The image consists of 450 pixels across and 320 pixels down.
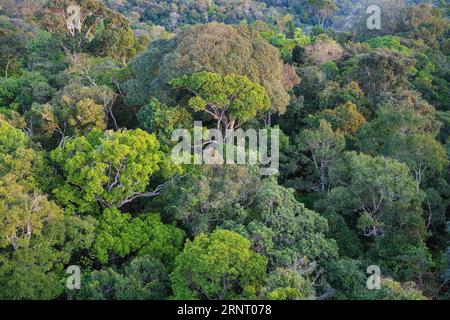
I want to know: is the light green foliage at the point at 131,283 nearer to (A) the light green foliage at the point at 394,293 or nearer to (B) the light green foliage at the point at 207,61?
(A) the light green foliage at the point at 394,293

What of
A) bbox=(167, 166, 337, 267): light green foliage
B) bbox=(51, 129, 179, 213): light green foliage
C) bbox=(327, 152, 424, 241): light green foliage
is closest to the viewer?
bbox=(167, 166, 337, 267): light green foliage

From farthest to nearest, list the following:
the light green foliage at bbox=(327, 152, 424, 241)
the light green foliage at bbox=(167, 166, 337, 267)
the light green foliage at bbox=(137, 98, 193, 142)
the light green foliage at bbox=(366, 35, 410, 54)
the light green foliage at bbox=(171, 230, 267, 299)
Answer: the light green foliage at bbox=(366, 35, 410, 54), the light green foliage at bbox=(137, 98, 193, 142), the light green foliage at bbox=(327, 152, 424, 241), the light green foliage at bbox=(167, 166, 337, 267), the light green foliage at bbox=(171, 230, 267, 299)

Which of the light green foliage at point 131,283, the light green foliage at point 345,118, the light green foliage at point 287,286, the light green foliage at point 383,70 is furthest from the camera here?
the light green foliage at point 383,70

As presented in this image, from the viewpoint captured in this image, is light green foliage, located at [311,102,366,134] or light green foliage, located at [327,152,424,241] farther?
light green foliage, located at [311,102,366,134]

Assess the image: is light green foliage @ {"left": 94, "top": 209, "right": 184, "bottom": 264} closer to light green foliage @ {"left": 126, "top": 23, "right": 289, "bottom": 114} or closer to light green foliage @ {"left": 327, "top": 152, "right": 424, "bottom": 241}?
light green foliage @ {"left": 327, "top": 152, "right": 424, "bottom": 241}

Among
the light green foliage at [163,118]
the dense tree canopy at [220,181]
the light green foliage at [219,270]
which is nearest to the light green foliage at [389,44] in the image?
the dense tree canopy at [220,181]

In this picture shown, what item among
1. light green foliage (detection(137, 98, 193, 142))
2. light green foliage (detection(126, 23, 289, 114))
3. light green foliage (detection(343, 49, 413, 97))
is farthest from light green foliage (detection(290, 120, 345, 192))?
light green foliage (detection(343, 49, 413, 97))

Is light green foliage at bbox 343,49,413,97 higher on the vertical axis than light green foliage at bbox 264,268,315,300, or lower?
higher

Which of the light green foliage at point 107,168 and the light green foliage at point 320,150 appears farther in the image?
the light green foliage at point 320,150

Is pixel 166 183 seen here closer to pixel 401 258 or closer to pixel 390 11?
pixel 401 258
